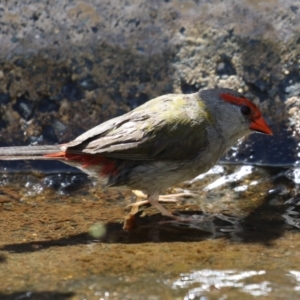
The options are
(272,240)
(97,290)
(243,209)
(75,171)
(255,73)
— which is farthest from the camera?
(255,73)

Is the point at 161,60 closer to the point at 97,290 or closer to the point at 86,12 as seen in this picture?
the point at 86,12

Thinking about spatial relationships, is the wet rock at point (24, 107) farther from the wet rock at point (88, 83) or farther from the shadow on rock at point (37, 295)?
the shadow on rock at point (37, 295)

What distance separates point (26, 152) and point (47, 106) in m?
1.39

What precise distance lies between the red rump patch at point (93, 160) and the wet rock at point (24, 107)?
130cm

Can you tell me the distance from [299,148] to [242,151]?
0.47 meters

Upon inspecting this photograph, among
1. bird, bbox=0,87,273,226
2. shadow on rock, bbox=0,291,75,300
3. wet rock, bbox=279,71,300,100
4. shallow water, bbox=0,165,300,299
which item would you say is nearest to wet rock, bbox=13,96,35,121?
shallow water, bbox=0,165,300,299

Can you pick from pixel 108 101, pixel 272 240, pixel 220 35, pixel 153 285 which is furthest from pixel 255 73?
pixel 153 285

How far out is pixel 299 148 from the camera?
584 cm

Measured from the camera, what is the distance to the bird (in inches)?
190

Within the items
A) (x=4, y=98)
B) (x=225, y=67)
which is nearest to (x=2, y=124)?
(x=4, y=98)

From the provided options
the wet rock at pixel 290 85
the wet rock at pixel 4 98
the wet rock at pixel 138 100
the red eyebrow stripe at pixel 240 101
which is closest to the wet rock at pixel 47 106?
the wet rock at pixel 4 98

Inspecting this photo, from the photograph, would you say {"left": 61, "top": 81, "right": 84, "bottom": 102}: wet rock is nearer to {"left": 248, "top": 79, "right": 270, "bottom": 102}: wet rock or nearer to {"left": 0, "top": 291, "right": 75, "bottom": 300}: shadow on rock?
{"left": 248, "top": 79, "right": 270, "bottom": 102}: wet rock

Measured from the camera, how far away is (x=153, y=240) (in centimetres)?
440

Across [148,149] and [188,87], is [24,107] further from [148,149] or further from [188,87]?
[148,149]
